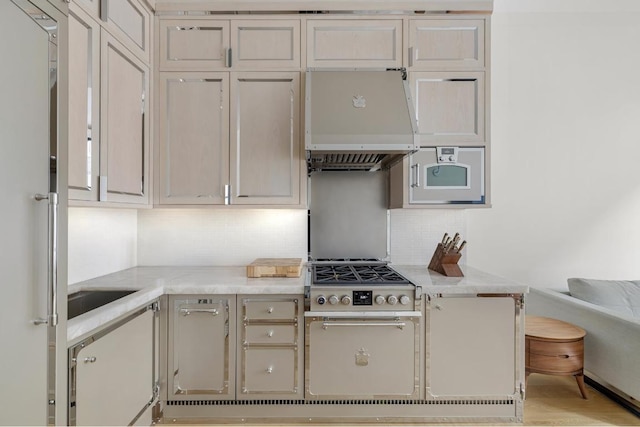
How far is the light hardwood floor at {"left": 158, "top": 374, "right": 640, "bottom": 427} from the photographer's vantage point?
2.20m

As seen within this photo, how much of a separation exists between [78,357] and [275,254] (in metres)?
1.60

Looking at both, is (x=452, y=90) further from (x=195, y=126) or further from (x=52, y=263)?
(x=52, y=263)

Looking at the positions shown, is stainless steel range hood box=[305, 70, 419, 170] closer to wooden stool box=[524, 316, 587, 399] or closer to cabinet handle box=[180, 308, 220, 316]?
cabinet handle box=[180, 308, 220, 316]

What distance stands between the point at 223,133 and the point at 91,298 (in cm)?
131

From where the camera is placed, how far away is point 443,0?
2.46m

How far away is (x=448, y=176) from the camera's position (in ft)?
8.16

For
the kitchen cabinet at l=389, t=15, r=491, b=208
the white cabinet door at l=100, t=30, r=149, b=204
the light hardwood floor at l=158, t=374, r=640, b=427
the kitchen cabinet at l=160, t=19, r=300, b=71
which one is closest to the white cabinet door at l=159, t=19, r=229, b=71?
the kitchen cabinet at l=160, t=19, r=300, b=71

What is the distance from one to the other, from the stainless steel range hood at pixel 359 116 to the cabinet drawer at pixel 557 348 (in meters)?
1.58

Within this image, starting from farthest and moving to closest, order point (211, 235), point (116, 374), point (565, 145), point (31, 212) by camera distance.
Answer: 1. point (565, 145)
2. point (211, 235)
3. point (116, 374)
4. point (31, 212)

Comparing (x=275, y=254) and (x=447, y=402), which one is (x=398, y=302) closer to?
(x=447, y=402)

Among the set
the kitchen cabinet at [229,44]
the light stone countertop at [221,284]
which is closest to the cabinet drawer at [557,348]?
the light stone countertop at [221,284]

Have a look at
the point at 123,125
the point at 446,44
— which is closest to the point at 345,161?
Result: the point at 446,44

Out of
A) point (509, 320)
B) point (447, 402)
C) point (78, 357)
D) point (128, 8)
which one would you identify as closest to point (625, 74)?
point (509, 320)

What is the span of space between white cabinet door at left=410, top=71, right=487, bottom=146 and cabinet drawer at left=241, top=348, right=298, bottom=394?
1.70 metres
